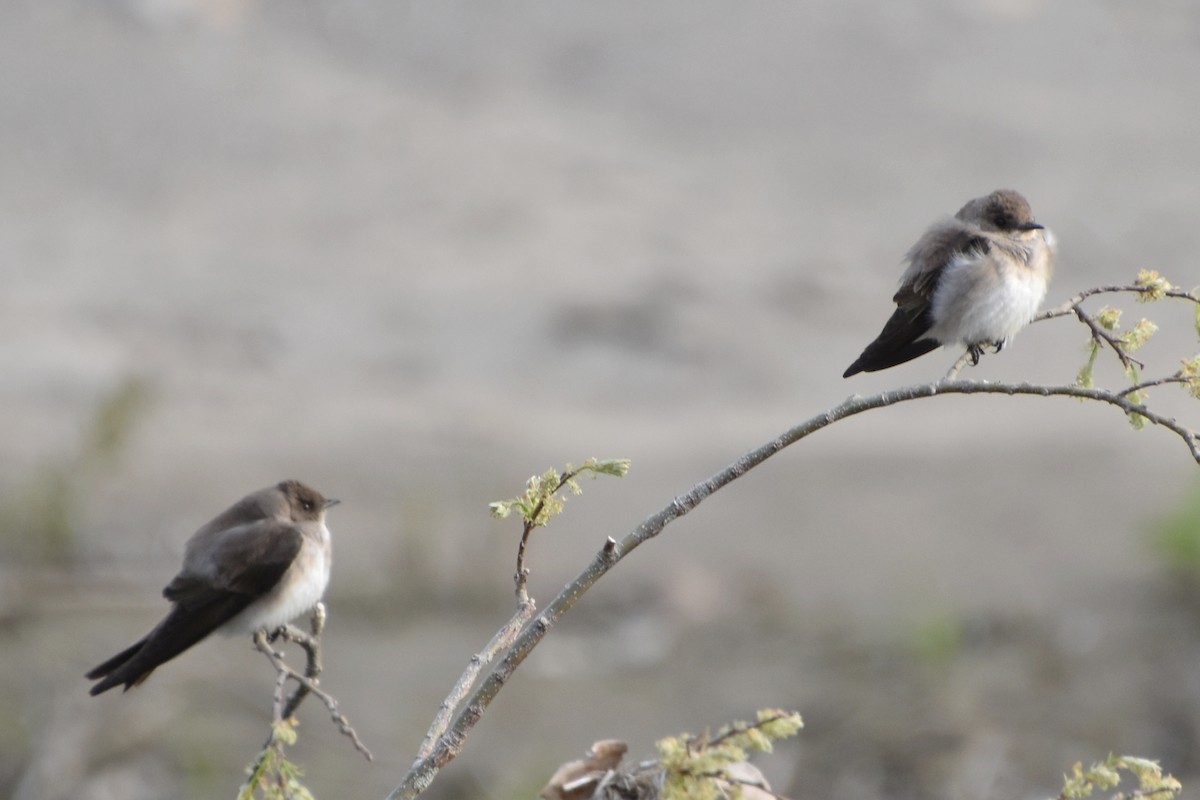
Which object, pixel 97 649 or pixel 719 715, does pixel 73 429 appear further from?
pixel 719 715

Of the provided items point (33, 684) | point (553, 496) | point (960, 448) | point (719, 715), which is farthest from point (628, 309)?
point (553, 496)

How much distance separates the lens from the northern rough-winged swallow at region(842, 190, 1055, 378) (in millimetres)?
3758

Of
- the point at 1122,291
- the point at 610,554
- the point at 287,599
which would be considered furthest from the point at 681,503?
the point at 287,599

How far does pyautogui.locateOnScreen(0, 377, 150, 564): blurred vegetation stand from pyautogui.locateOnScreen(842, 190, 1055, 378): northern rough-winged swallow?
3969 mm

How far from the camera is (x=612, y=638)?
329 inches

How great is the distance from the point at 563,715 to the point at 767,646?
129 cm

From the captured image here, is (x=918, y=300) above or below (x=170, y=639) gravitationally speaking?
above

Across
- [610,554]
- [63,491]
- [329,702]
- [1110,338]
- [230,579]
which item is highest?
[1110,338]

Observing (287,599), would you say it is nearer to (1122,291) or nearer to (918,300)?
(918,300)

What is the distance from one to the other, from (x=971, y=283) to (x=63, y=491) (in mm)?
5337

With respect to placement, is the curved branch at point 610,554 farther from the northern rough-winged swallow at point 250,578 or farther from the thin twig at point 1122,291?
the northern rough-winged swallow at point 250,578

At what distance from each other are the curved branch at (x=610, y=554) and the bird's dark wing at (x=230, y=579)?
6.30ft

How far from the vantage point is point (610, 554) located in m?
2.09

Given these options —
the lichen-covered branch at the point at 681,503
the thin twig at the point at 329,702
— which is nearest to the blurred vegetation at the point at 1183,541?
the lichen-covered branch at the point at 681,503
